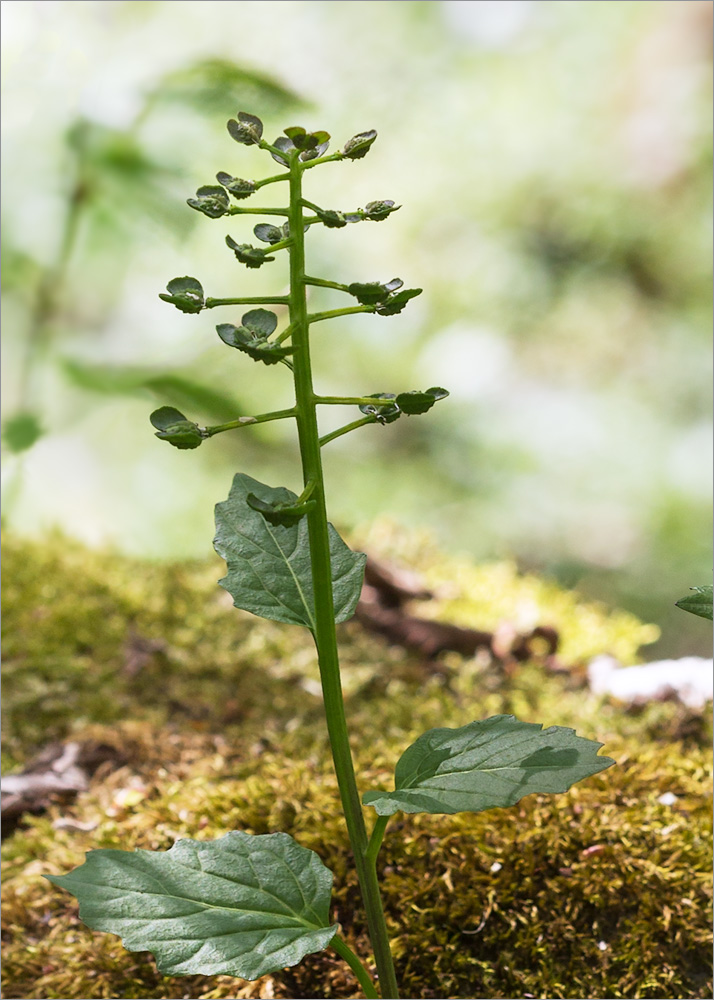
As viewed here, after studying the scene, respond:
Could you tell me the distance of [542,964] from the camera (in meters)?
0.65

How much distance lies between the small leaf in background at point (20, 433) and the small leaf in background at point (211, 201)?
105 cm

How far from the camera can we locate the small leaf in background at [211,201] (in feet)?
1.51

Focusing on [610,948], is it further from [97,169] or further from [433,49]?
[433,49]

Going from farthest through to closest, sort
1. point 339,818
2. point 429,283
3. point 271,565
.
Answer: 1. point 429,283
2. point 339,818
3. point 271,565

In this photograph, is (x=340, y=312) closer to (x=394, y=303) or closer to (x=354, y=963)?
(x=394, y=303)

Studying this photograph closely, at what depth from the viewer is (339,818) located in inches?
30.1

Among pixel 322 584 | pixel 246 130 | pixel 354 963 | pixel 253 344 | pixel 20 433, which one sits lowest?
pixel 354 963

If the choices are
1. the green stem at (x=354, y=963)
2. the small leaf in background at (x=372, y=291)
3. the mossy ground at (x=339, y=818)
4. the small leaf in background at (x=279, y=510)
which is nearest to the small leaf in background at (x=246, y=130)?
the small leaf in background at (x=372, y=291)

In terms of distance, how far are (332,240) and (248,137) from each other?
2.03 metres

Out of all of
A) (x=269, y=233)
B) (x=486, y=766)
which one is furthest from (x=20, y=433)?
(x=486, y=766)

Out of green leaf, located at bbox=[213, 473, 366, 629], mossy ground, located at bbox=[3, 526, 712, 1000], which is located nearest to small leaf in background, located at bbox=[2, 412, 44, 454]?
mossy ground, located at bbox=[3, 526, 712, 1000]

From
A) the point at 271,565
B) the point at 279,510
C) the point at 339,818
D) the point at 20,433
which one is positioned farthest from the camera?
the point at 20,433

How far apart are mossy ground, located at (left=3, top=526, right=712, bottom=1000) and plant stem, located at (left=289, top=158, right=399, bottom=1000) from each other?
0.18 metres

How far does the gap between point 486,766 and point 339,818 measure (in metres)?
0.33
